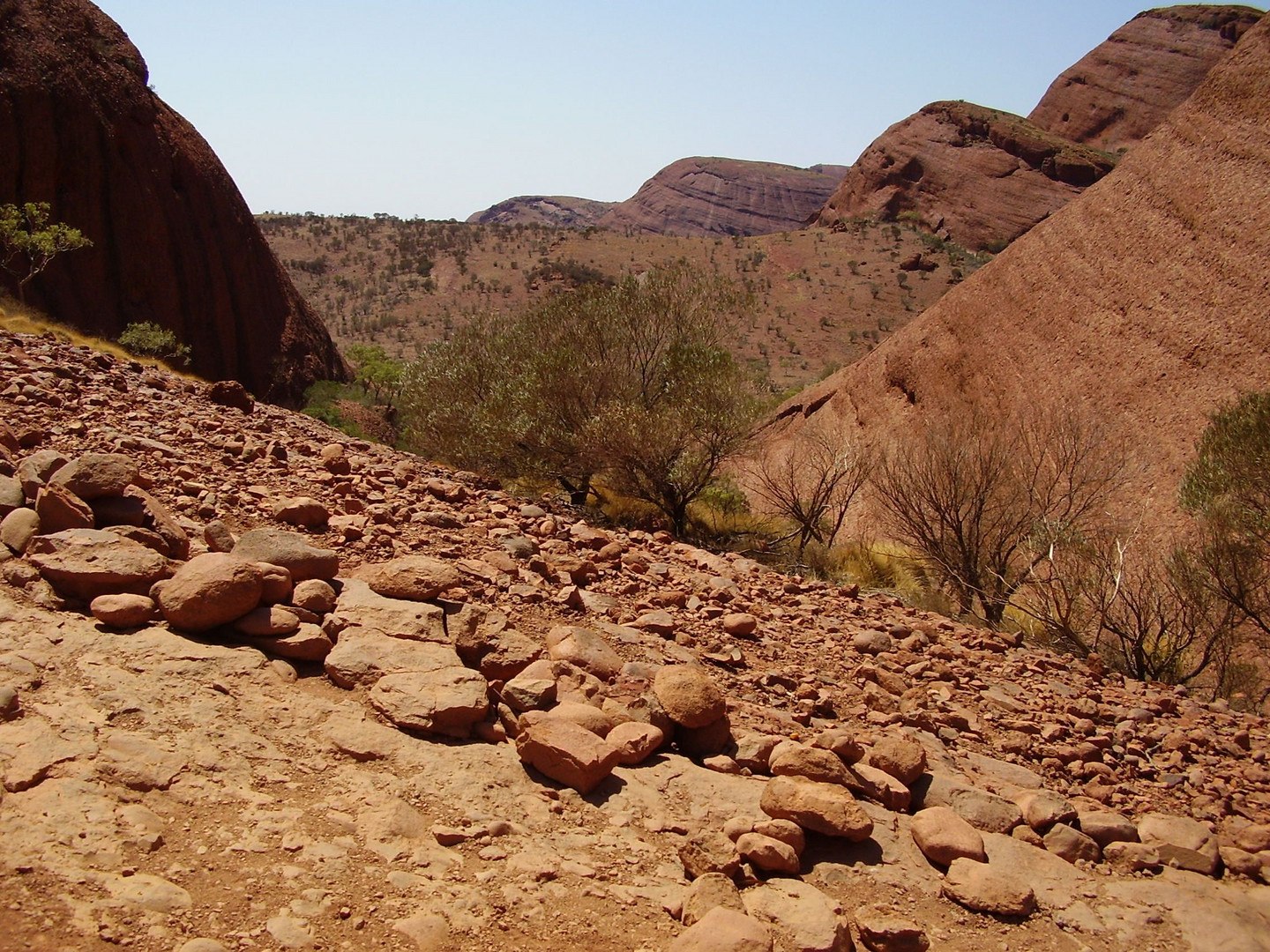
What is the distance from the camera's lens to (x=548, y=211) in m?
129

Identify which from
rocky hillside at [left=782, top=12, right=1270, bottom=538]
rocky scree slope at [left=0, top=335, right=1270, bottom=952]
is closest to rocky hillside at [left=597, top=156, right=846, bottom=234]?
rocky hillside at [left=782, top=12, right=1270, bottom=538]

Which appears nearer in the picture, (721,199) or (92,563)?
(92,563)

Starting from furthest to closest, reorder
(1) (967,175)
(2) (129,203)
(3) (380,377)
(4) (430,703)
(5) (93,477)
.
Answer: (1) (967,175) < (3) (380,377) < (2) (129,203) < (5) (93,477) < (4) (430,703)

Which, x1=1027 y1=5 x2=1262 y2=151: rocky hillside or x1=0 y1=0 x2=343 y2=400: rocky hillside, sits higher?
x1=1027 y1=5 x2=1262 y2=151: rocky hillside

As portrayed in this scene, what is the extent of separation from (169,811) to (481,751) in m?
1.23

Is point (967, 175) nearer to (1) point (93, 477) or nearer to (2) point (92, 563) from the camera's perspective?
(1) point (93, 477)

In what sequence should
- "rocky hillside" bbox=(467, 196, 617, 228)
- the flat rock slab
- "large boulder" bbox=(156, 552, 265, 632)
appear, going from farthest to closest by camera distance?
"rocky hillside" bbox=(467, 196, 617, 228) < the flat rock slab < "large boulder" bbox=(156, 552, 265, 632)

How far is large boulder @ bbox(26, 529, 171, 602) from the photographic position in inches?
151

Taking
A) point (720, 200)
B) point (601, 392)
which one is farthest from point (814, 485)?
point (720, 200)

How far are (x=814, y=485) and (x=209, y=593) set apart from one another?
37.0ft

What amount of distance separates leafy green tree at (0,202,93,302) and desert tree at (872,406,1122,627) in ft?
54.7

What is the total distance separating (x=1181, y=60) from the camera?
55750mm

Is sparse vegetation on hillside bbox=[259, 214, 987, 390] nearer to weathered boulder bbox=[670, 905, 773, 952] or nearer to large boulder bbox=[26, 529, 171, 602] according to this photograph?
large boulder bbox=[26, 529, 171, 602]

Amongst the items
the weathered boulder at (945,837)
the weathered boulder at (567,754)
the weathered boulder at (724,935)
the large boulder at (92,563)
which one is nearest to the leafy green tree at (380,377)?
the large boulder at (92,563)
